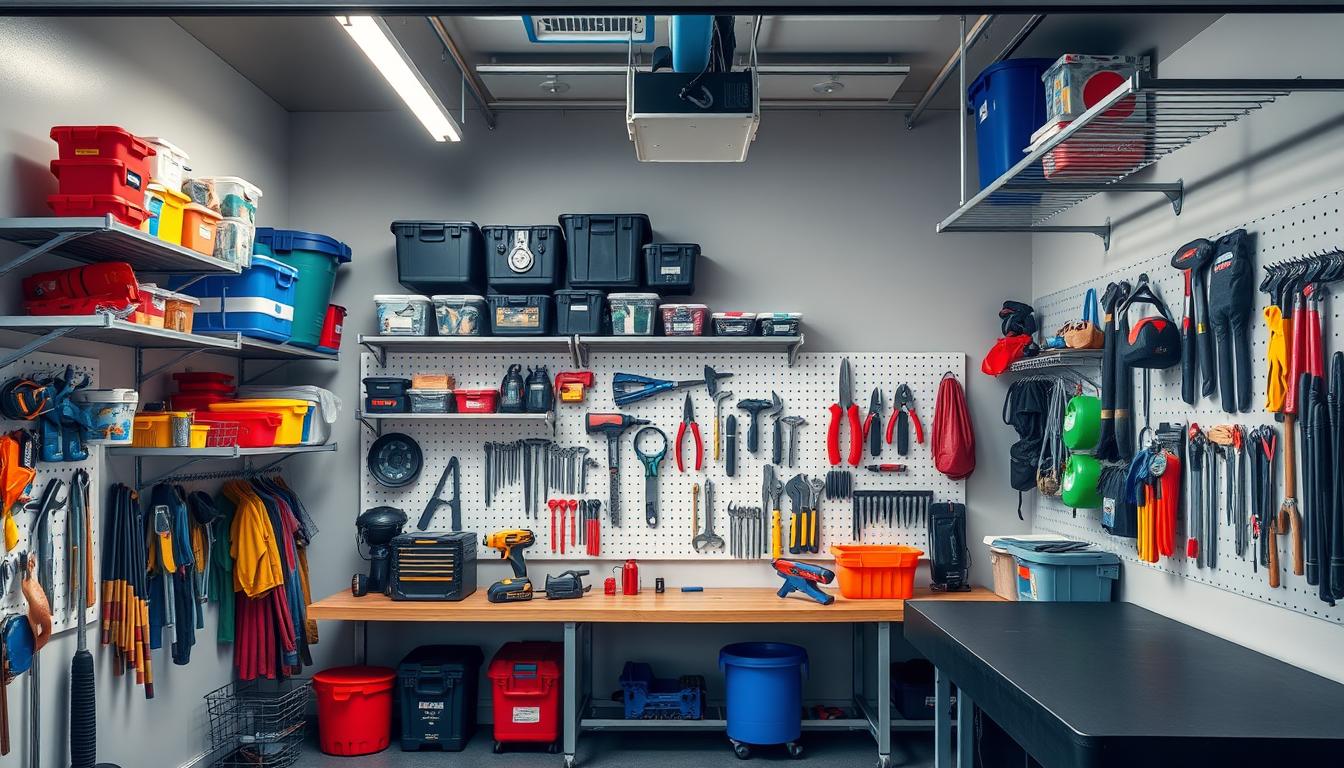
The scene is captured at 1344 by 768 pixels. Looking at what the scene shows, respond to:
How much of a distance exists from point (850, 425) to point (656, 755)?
180cm

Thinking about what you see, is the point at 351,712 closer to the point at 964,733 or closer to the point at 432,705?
the point at 432,705

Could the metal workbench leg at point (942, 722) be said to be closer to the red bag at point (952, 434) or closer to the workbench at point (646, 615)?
the workbench at point (646, 615)

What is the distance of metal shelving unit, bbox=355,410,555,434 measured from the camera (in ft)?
14.0

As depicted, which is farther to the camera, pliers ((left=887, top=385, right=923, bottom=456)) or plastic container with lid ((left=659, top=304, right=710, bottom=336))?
pliers ((left=887, top=385, right=923, bottom=456))

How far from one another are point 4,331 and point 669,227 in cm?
280

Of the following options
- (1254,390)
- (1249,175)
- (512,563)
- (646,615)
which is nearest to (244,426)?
(512,563)

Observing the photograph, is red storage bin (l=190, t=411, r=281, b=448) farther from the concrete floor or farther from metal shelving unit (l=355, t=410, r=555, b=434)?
the concrete floor

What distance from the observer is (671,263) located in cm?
430

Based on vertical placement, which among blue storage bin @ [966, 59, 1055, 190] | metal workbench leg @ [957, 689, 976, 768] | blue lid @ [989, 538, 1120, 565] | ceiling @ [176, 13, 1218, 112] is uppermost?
ceiling @ [176, 13, 1218, 112]

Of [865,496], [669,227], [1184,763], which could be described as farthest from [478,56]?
[1184,763]

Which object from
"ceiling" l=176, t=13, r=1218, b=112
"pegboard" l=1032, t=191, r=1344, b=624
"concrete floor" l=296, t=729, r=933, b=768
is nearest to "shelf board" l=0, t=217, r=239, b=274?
"ceiling" l=176, t=13, r=1218, b=112

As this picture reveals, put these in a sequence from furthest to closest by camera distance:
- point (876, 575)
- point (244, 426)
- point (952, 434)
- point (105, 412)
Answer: point (952, 434) → point (876, 575) → point (244, 426) → point (105, 412)

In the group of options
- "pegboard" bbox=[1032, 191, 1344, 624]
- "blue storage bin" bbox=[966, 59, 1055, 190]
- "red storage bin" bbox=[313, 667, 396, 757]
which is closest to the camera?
"pegboard" bbox=[1032, 191, 1344, 624]

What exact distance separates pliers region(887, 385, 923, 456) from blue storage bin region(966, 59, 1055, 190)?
1.27m
